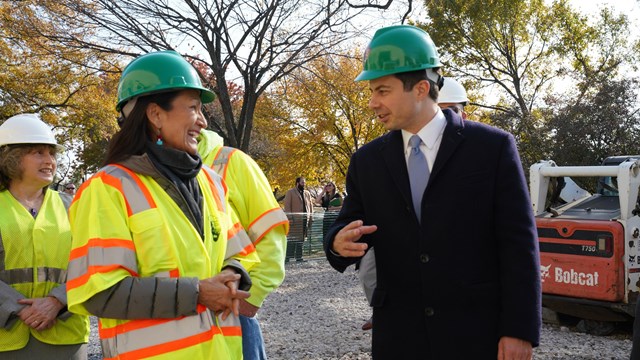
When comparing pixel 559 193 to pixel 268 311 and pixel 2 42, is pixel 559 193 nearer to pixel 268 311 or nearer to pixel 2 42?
pixel 268 311

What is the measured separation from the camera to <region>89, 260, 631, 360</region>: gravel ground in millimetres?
6746

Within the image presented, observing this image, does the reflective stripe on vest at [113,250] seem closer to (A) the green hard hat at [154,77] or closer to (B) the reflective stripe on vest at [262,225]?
(A) the green hard hat at [154,77]

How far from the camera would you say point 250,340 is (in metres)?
2.93

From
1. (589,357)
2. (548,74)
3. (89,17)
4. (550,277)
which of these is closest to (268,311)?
(550,277)

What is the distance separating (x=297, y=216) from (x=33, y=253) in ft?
41.3

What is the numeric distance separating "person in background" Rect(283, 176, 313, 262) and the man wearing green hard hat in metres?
12.8

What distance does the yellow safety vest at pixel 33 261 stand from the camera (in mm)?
3174

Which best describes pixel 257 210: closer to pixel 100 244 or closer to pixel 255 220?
pixel 255 220

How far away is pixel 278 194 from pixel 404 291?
1366 inches

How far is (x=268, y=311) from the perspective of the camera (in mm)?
9602

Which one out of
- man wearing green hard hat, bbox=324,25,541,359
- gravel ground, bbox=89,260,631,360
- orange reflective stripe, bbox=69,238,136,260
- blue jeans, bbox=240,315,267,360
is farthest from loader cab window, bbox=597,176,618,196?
orange reflective stripe, bbox=69,238,136,260

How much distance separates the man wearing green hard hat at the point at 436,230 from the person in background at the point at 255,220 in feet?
1.25

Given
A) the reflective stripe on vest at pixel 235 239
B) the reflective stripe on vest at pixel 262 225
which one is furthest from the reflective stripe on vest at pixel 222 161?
the reflective stripe on vest at pixel 235 239

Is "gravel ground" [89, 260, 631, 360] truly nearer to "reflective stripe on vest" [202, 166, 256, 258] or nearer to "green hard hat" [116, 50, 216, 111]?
"reflective stripe on vest" [202, 166, 256, 258]
